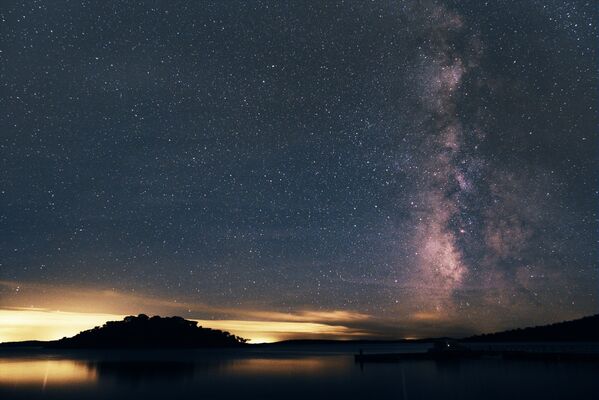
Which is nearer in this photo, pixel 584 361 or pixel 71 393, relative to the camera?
pixel 71 393

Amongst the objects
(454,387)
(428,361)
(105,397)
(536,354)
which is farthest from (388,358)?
(105,397)

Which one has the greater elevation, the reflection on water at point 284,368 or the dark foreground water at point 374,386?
the reflection on water at point 284,368

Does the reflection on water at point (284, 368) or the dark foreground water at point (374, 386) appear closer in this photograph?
the dark foreground water at point (374, 386)

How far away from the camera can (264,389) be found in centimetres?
6831

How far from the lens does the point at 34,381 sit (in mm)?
81625

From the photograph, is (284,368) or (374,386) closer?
(374,386)

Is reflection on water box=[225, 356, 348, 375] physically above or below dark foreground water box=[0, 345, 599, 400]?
above

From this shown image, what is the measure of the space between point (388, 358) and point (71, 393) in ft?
219

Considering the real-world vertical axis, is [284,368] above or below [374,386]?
above

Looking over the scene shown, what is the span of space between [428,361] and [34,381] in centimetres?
7639

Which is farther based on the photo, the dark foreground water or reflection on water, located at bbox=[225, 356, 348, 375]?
reflection on water, located at bbox=[225, 356, 348, 375]

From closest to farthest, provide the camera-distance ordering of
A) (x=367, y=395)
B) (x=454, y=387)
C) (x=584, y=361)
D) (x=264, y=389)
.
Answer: (x=367, y=395) < (x=454, y=387) < (x=264, y=389) < (x=584, y=361)

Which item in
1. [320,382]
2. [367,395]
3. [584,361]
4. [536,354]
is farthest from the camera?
[536,354]

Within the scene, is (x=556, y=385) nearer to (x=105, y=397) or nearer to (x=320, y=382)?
(x=320, y=382)
